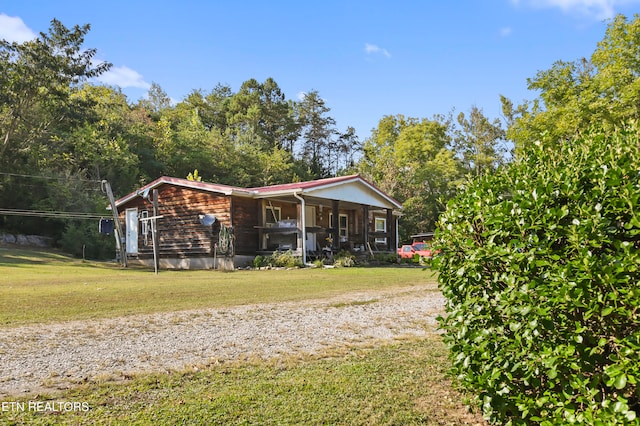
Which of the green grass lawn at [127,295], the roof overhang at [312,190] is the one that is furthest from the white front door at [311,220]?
the green grass lawn at [127,295]

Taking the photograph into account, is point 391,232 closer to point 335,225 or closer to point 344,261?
point 335,225

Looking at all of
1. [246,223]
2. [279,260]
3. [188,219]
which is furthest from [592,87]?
[188,219]

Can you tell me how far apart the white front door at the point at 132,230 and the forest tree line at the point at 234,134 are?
11.3ft

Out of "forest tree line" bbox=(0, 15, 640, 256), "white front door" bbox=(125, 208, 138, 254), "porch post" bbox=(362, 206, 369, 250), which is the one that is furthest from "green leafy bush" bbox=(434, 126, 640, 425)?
"white front door" bbox=(125, 208, 138, 254)

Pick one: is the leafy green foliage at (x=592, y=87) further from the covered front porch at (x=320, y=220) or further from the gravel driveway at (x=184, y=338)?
the gravel driveway at (x=184, y=338)

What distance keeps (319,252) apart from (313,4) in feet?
37.6

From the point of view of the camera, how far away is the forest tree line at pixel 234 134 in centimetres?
2642

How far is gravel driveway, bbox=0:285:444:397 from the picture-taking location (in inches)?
164

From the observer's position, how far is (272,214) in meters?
22.8

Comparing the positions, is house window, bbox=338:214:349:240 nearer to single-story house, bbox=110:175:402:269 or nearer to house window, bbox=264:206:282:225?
single-story house, bbox=110:175:402:269

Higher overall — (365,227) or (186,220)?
(186,220)

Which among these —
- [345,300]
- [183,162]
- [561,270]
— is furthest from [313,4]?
[183,162]

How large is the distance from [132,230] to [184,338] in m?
21.0

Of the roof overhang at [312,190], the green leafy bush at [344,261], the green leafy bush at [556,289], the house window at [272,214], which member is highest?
the roof overhang at [312,190]
